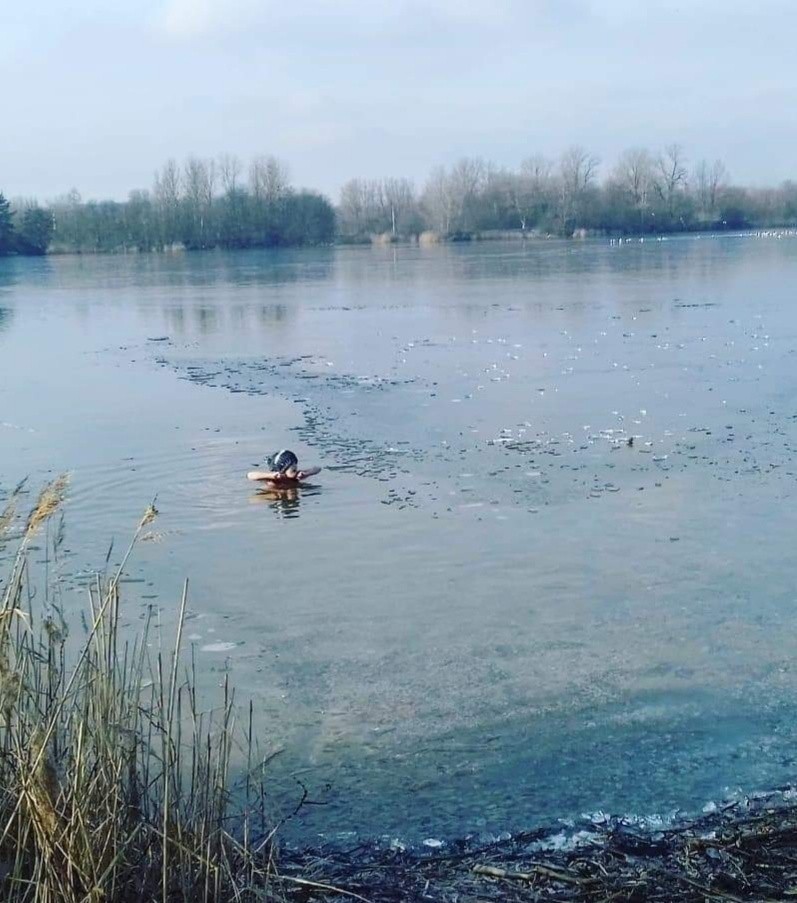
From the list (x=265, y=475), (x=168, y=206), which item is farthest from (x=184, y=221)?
(x=265, y=475)

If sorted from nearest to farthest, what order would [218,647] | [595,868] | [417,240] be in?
[595,868]
[218,647]
[417,240]

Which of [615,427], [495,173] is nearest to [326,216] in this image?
[495,173]

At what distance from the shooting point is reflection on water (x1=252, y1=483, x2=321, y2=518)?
9.17 m

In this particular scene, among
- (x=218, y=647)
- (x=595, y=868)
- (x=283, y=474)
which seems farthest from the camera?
(x=283, y=474)

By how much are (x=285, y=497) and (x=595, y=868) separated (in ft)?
19.3

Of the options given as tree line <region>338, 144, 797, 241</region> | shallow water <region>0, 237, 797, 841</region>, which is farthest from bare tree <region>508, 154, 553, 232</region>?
shallow water <region>0, 237, 797, 841</region>

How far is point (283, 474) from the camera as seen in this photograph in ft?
32.2

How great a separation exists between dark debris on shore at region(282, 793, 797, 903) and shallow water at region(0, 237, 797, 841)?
0.72 ft

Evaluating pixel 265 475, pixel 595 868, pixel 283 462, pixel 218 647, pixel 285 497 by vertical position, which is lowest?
pixel 595 868

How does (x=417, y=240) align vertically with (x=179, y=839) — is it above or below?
above

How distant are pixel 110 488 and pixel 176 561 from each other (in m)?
2.27

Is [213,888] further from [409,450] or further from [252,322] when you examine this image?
[252,322]

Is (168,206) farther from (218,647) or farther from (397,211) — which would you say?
(218,647)

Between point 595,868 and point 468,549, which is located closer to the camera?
point 595,868
